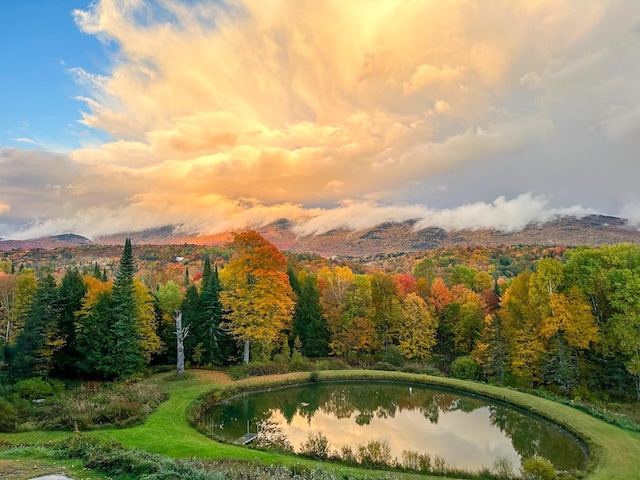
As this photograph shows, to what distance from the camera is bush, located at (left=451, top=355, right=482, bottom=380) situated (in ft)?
107

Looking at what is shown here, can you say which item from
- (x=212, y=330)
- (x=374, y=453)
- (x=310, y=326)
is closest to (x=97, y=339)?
(x=212, y=330)

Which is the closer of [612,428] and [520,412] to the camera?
[612,428]

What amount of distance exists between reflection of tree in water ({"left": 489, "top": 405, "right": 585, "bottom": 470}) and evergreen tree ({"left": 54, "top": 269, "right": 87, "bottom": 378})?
29724 millimetres

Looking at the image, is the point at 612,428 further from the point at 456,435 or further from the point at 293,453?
the point at 293,453

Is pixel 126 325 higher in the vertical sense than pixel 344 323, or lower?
higher

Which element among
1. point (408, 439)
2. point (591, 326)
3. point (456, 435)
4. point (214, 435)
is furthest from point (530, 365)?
point (214, 435)

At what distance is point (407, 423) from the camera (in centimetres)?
2278

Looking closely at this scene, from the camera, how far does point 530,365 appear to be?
96.8 ft

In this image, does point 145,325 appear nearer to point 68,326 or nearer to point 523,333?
point 68,326

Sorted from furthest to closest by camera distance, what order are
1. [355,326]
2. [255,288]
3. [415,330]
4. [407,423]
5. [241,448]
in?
[355,326] → [415,330] → [255,288] → [407,423] → [241,448]

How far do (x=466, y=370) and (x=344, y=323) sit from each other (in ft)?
42.3

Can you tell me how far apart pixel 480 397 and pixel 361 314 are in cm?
1626

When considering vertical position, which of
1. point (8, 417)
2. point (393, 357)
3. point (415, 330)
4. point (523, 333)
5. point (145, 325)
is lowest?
point (393, 357)

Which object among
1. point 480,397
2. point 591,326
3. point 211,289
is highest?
point 211,289
